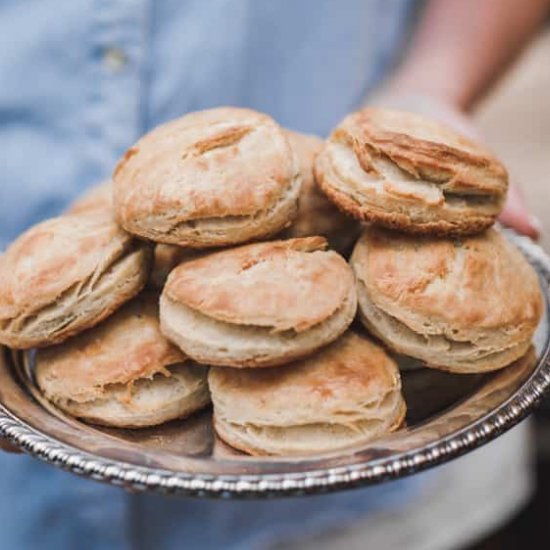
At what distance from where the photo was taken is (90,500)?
1.21m

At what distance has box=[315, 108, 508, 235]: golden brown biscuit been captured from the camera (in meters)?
0.71

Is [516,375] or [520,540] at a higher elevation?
[516,375]

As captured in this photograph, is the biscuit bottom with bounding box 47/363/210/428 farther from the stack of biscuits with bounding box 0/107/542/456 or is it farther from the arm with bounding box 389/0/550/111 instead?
the arm with bounding box 389/0/550/111

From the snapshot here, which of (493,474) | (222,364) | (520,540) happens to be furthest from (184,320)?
(520,540)

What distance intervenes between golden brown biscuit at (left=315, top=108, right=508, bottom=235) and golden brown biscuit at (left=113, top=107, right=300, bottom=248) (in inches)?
1.8

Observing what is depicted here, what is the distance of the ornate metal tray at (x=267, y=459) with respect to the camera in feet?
1.95

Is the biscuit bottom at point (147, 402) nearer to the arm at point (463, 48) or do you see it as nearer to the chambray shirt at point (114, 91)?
the chambray shirt at point (114, 91)

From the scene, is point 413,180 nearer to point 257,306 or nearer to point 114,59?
point 257,306

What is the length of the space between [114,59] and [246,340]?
581mm

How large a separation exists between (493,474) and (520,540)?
0.27 m

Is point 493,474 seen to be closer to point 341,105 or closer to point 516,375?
point 341,105

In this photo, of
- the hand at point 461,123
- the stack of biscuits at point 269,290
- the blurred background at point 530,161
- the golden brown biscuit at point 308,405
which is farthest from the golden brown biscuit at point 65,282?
the blurred background at point 530,161

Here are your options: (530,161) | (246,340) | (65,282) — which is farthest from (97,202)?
(530,161)

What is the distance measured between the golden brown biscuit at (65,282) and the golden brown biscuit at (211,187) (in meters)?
0.03
